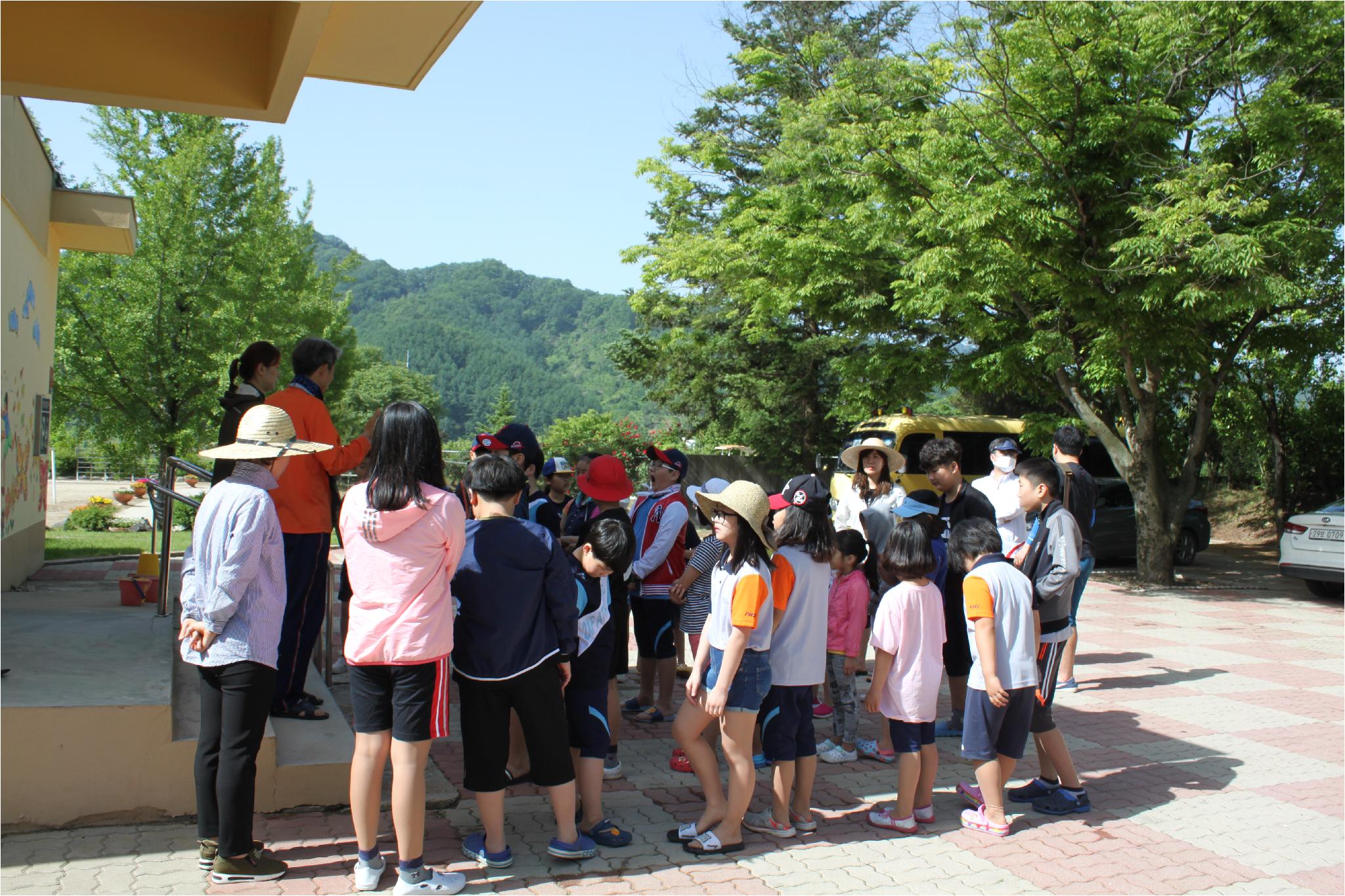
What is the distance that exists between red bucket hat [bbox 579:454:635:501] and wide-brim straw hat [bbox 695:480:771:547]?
129 centimetres

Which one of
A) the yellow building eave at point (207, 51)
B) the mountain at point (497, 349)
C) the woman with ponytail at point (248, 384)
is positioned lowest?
the woman with ponytail at point (248, 384)

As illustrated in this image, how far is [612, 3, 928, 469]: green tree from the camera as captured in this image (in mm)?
25500

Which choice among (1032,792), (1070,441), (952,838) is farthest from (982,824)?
(1070,441)

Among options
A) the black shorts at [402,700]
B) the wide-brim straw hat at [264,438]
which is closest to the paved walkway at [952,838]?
the black shorts at [402,700]

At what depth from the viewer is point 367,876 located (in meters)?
3.77

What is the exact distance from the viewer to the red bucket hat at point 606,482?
5.65 m

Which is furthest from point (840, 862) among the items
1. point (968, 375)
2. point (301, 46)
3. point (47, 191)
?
point (968, 375)

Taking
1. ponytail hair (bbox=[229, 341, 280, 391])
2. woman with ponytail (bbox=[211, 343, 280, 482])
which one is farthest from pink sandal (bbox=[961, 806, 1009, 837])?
ponytail hair (bbox=[229, 341, 280, 391])

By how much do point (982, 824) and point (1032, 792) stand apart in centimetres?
62

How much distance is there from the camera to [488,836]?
13.1 feet

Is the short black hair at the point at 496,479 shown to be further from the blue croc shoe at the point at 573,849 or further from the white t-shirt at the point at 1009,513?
the white t-shirt at the point at 1009,513

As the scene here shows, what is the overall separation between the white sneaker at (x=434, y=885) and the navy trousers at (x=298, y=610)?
170 cm

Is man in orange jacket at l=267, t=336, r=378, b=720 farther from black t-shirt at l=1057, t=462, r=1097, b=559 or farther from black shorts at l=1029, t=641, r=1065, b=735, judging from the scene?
black t-shirt at l=1057, t=462, r=1097, b=559

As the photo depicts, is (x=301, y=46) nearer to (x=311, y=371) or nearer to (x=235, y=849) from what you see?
(x=311, y=371)
